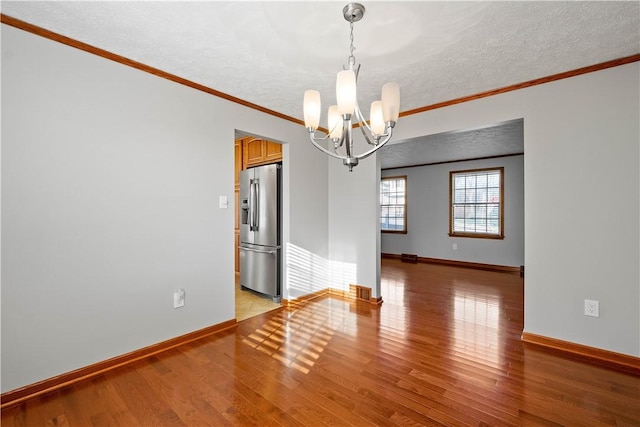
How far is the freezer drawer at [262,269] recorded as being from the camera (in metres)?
3.90

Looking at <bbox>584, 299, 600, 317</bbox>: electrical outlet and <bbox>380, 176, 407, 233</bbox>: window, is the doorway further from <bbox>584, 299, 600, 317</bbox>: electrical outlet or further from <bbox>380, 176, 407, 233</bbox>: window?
<bbox>380, 176, 407, 233</bbox>: window

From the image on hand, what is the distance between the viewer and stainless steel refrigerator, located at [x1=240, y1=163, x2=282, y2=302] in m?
3.87

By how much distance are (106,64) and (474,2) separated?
8.68 ft

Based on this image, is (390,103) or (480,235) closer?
(390,103)

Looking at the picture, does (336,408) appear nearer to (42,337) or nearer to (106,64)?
(42,337)

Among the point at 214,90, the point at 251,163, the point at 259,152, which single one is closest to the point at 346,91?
the point at 214,90

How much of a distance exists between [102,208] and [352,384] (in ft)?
Result: 7.56

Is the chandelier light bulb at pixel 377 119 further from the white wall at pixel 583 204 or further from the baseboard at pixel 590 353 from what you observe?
the baseboard at pixel 590 353

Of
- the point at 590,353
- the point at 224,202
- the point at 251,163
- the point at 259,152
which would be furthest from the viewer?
the point at 251,163

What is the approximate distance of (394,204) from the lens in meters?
7.86

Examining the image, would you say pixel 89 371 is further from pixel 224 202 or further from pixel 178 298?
pixel 224 202

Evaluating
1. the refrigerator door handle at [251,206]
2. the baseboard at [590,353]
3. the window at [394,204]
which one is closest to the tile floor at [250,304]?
the refrigerator door handle at [251,206]

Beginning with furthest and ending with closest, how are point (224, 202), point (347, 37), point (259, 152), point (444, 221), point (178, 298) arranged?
point (444, 221), point (259, 152), point (224, 202), point (178, 298), point (347, 37)

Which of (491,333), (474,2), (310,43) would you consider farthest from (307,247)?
(474,2)
